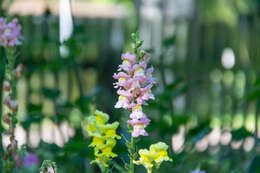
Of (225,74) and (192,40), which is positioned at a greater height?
(192,40)

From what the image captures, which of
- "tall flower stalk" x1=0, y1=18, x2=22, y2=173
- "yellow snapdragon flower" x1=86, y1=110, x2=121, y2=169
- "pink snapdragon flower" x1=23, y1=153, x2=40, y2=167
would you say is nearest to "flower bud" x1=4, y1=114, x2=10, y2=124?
"tall flower stalk" x1=0, y1=18, x2=22, y2=173

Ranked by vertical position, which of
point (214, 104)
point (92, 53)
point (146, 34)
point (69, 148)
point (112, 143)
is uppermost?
point (146, 34)

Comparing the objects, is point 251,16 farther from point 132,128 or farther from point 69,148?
point 132,128

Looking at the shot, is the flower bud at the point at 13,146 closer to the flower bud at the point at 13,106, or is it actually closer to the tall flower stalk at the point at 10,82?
the tall flower stalk at the point at 10,82

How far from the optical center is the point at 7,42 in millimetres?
1688

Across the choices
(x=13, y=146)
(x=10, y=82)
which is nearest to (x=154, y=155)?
(x=13, y=146)

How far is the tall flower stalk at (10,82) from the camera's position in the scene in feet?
5.14

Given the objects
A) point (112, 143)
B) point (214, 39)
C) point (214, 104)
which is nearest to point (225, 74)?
point (214, 104)

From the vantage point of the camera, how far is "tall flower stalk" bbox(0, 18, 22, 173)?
1566 millimetres

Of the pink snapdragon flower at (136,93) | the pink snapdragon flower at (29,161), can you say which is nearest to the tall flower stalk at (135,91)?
A: the pink snapdragon flower at (136,93)

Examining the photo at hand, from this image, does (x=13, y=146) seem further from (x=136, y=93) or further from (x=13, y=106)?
(x=136, y=93)

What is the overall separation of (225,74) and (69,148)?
3271 mm

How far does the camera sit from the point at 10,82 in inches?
65.5

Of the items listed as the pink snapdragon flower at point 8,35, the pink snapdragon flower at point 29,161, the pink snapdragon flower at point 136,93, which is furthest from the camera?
the pink snapdragon flower at point 29,161
